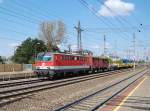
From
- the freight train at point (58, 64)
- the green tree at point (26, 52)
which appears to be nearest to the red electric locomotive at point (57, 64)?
the freight train at point (58, 64)

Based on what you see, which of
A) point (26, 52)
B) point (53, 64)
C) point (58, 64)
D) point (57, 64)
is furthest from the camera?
point (26, 52)

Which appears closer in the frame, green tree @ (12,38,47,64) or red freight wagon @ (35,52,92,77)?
red freight wagon @ (35,52,92,77)

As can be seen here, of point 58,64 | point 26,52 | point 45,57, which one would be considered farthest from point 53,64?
point 26,52

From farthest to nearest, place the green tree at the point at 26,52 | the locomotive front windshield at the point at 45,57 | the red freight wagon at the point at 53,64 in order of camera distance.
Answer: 1. the green tree at the point at 26,52
2. the locomotive front windshield at the point at 45,57
3. the red freight wagon at the point at 53,64

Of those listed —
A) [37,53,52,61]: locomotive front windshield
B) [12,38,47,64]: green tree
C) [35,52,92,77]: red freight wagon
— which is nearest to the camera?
[35,52,92,77]: red freight wagon

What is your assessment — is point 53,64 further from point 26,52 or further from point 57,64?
point 26,52

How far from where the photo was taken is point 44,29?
9406 centimetres

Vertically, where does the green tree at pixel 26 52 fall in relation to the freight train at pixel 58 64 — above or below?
above

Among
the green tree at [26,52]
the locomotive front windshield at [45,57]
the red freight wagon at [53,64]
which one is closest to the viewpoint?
the red freight wagon at [53,64]

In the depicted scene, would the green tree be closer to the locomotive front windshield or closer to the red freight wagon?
the red freight wagon

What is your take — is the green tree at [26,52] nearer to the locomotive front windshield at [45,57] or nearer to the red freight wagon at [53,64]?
the red freight wagon at [53,64]

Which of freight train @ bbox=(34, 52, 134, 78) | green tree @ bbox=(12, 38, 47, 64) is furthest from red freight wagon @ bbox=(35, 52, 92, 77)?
green tree @ bbox=(12, 38, 47, 64)

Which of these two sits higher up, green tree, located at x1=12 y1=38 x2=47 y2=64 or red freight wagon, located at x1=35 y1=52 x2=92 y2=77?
green tree, located at x1=12 y1=38 x2=47 y2=64

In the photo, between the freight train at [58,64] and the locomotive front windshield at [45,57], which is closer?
the freight train at [58,64]
